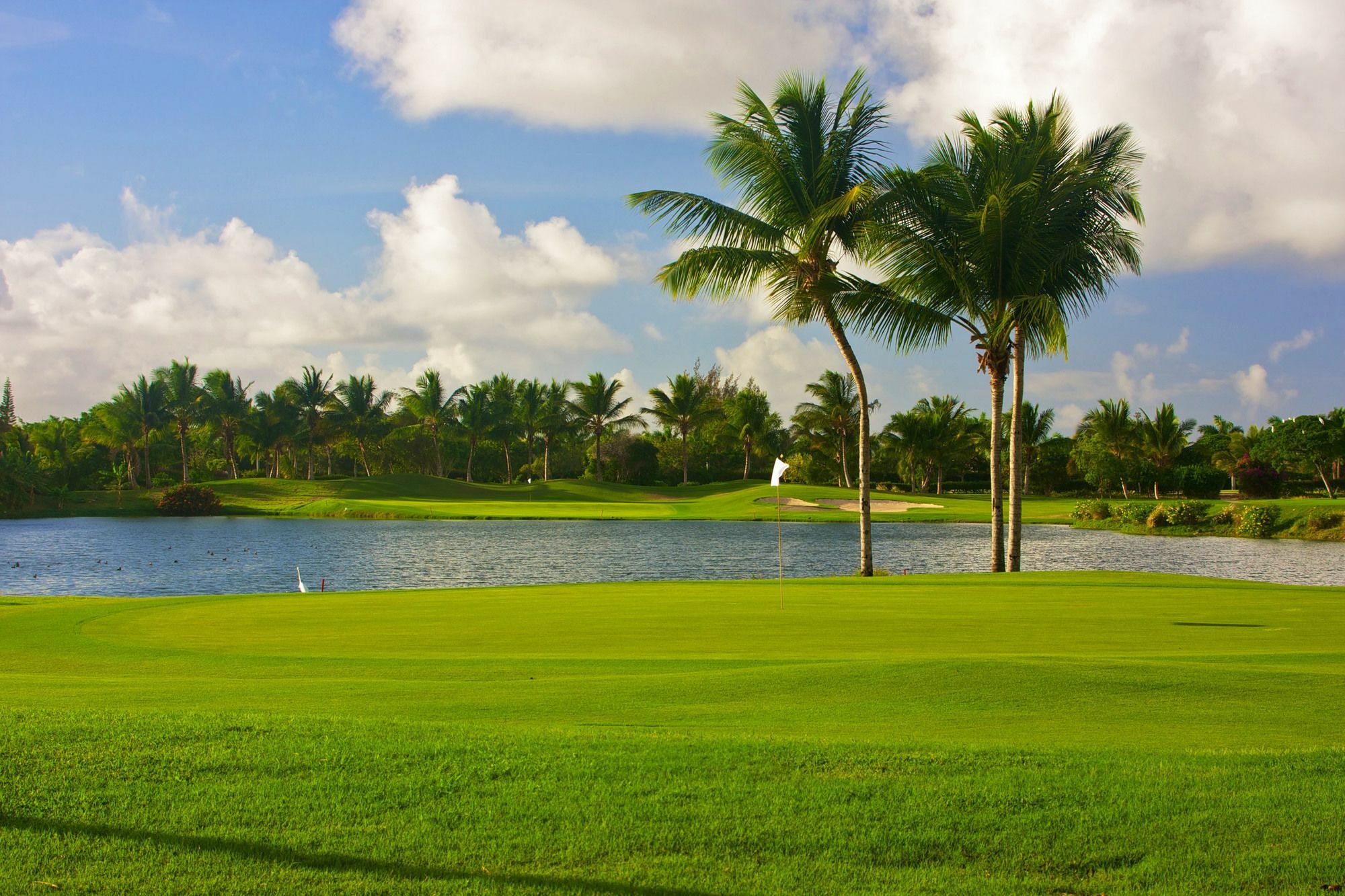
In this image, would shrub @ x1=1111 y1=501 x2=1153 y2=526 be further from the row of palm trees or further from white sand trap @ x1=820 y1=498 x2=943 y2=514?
the row of palm trees

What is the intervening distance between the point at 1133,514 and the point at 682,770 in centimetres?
5328

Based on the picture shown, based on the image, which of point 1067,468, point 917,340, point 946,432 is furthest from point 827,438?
point 917,340

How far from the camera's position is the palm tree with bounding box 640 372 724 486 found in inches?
3194

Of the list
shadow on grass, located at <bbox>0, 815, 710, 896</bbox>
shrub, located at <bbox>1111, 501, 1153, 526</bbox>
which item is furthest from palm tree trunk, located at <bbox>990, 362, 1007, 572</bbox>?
shrub, located at <bbox>1111, 501, 1153, 526</bbox>

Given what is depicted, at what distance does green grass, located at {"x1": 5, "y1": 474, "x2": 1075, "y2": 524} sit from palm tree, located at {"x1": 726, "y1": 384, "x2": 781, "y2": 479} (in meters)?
3.91

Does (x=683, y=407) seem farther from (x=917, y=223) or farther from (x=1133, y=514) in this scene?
(x=917, y=223)

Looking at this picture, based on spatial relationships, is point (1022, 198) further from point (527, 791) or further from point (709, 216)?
point (527, 791)

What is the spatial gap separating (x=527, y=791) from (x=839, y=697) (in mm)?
3348

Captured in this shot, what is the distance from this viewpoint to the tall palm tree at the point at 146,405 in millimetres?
80375

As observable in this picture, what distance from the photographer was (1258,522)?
45.3 metres

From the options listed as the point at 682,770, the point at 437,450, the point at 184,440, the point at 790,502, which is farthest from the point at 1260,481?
the point at 184,440

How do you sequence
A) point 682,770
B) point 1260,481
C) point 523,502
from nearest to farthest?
point 682,770 → point 1260,481 → point 523,502

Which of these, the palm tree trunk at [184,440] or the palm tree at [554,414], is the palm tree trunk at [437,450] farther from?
the palm tree trunk at [184,440]

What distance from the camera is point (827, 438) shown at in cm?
7481
